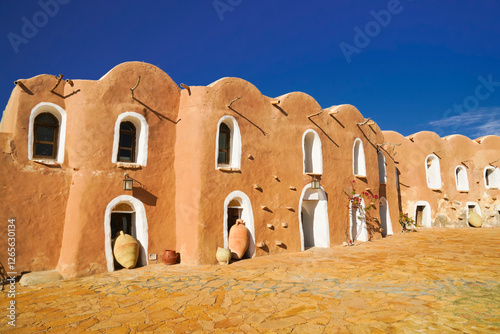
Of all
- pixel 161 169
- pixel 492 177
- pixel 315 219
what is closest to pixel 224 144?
pixel 161 169

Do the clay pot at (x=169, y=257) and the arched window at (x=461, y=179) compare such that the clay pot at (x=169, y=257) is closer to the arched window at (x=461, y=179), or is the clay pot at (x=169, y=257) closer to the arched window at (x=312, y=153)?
the arched window at (x=312, y=153)

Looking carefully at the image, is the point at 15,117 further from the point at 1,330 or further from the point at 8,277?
the point at 1,330

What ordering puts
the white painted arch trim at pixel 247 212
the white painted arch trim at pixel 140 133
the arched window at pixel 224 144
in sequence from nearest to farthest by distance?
the white painted arch trim at pixel 140 133 < the white painted arch trim at pixel 247 212 < the arched window at pixel 224 144

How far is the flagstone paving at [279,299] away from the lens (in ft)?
15.9

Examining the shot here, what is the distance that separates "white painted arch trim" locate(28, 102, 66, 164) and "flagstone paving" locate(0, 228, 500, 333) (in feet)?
11.7

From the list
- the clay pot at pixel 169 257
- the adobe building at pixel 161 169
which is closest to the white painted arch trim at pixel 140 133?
the adobe building at pixel 161 169

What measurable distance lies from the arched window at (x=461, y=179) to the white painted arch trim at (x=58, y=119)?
2186cm

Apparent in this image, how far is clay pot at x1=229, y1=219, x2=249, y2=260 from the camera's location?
32.0ft

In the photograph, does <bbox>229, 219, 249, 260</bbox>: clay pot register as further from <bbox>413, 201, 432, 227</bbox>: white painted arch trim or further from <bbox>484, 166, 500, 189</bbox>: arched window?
<bbox>484, 166, 500, 189</bbox>: arched window

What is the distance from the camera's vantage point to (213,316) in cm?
531

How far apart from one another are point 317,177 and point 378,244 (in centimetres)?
380

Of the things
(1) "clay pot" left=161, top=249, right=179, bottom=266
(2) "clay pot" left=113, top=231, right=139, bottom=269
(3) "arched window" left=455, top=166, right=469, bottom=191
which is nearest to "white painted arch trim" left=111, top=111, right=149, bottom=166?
(2) "clay pot" left=113, top=231, right=139, bottom=269

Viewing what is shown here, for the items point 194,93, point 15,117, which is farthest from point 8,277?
point 194,93

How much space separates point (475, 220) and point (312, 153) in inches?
533
